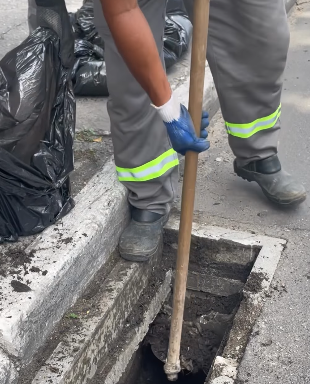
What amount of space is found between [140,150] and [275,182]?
747mm

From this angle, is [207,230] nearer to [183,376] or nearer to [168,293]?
[168,293]

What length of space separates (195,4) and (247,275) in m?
1.40

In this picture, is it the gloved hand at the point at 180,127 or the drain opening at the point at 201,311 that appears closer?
the gloved hand at the point at 180,127

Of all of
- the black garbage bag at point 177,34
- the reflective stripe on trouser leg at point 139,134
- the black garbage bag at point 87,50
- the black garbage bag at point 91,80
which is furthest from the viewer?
the black garbage bag at point 177,34

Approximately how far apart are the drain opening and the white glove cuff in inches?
39.1

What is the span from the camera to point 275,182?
302cm

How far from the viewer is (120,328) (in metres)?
2.63

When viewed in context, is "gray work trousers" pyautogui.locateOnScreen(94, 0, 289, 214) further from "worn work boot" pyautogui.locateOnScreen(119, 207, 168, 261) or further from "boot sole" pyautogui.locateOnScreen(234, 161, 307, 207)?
"boot sole" pyautogui.locateOnScreen(234, 161, 307, 207)

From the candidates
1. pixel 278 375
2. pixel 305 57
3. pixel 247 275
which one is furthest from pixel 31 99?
pixel 305 57

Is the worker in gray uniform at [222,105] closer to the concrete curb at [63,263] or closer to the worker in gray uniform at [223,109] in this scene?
the worker in gray uniform at [223,109]

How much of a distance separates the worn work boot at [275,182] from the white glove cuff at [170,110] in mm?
1115

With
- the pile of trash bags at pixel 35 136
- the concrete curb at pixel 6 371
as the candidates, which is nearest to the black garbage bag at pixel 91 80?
the pile of trash bags at pixel 35 136

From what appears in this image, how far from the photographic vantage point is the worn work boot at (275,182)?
298cm

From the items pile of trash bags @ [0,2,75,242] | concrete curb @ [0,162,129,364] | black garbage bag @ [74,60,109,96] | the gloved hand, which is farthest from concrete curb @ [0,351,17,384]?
black garbage bag @ [74,60,109,96]
